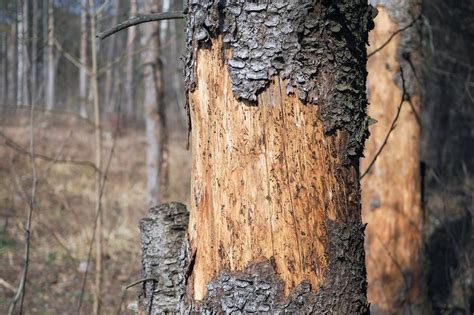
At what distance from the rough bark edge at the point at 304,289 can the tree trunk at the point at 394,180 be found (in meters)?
3.06

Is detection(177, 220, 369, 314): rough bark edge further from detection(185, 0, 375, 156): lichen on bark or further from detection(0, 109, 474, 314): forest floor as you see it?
detection(0, 109, 474, 314): forest floor

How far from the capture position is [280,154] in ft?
5.83

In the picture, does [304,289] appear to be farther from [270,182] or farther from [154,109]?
[154,109]

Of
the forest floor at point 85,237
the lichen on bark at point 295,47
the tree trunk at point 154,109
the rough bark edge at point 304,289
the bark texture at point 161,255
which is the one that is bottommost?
the rough bark edge at point 304,289

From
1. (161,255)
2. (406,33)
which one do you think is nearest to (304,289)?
(161,255)

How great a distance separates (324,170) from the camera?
5.96ft

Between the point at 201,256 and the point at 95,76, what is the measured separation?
3.80 m

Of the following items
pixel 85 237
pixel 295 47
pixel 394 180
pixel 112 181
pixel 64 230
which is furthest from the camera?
pixel 112 181

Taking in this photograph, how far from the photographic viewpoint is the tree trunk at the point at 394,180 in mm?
4828

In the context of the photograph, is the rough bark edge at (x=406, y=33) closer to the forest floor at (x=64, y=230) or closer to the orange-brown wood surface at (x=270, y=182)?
the forest floor at (x=64, y=230)

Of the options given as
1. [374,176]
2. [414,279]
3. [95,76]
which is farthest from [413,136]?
[95,76]

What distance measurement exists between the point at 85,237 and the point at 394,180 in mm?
5313

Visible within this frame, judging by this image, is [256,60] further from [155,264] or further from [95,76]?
[95,76]

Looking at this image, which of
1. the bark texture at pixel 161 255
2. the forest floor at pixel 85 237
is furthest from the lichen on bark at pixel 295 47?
the forest floor at pixel 85 237
